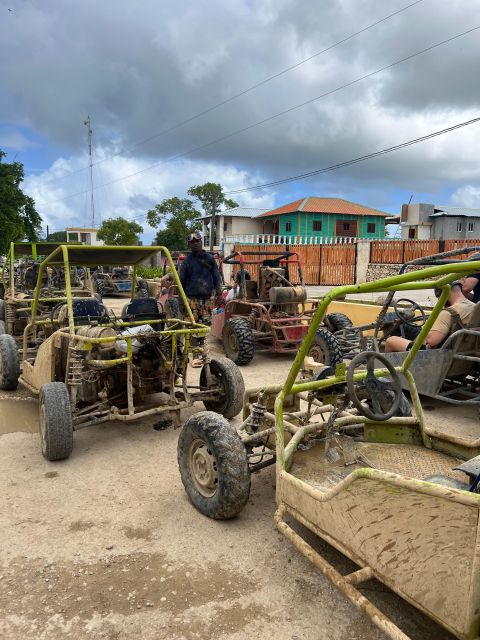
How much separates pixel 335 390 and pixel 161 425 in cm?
211

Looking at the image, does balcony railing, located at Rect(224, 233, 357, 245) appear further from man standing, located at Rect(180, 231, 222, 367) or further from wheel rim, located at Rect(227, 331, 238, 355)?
wheel rim, located at Rect(227, 331, 238, 355)

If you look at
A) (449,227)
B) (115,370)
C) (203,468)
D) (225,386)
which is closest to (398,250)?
(225,386)

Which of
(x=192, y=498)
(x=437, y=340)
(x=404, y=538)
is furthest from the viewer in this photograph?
(x=437, y=340)

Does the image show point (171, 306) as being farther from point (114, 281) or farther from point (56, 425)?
point (114, 281)

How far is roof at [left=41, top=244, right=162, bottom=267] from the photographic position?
15.2 ft

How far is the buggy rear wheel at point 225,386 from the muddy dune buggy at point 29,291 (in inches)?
90.9

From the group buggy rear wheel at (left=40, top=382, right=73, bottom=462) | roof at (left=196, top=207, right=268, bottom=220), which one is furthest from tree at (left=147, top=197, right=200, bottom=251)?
buggy rear wheel at (left=40, top=382, right=73, bottom=462)

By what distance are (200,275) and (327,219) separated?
124 ft

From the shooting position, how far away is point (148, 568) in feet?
9.03

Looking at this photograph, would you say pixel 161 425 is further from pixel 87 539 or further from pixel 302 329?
pixel 302 329

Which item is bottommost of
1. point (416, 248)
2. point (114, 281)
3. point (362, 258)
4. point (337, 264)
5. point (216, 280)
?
point (114, 281)

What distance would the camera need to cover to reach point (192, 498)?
131 inches

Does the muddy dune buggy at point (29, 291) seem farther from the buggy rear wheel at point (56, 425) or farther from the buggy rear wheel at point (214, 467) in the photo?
the buggy rear wheel at point (214, 467)

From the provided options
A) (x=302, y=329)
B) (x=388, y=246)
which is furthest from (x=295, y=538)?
(x=388, y=246)
